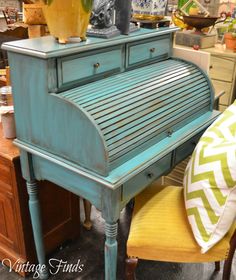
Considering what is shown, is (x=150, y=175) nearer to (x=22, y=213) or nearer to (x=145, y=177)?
(x=145, y=177)

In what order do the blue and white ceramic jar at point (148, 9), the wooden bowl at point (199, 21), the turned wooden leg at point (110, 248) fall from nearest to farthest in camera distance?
the turned wooden leg at point (110, 248), the blue and white ceramic jar at point (148, 9), the wooden bowl at point (199, 21)

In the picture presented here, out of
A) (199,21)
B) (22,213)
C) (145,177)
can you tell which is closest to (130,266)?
(145,177)

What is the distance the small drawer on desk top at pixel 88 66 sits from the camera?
4.21 feet

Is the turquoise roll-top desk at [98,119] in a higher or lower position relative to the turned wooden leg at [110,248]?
higher

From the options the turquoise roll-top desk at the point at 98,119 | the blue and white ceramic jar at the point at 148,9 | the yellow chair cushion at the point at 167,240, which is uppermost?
the blue and white ceramic jar at the point at 148,9

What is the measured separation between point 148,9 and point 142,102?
0.58 m

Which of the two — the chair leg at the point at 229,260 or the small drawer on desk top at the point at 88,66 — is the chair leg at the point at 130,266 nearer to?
the chair leg at the point at 229,260

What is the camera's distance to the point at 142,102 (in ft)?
4.79

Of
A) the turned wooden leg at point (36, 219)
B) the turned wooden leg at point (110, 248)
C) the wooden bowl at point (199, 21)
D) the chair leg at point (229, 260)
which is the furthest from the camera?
the wooden bowl at point (199, 21)

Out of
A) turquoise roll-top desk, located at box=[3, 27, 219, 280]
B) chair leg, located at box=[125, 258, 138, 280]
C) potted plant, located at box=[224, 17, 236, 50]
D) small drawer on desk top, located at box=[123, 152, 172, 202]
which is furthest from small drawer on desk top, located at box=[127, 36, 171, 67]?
potted plant, located at box=[224, 17, 236, 50]

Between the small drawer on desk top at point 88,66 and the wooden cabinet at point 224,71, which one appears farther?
the wooden cabinet at point 224,71

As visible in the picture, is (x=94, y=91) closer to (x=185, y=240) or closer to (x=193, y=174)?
(x=193, y=174)

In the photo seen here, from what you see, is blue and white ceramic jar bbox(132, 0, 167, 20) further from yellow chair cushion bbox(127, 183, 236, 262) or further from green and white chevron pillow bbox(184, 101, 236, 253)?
yellow chair cushion bbox(127, 183, 236, 262)

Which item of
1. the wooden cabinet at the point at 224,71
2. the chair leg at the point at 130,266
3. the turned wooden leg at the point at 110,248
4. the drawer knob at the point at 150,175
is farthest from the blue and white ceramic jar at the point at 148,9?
the wooden cabinet at the point at 224,71
